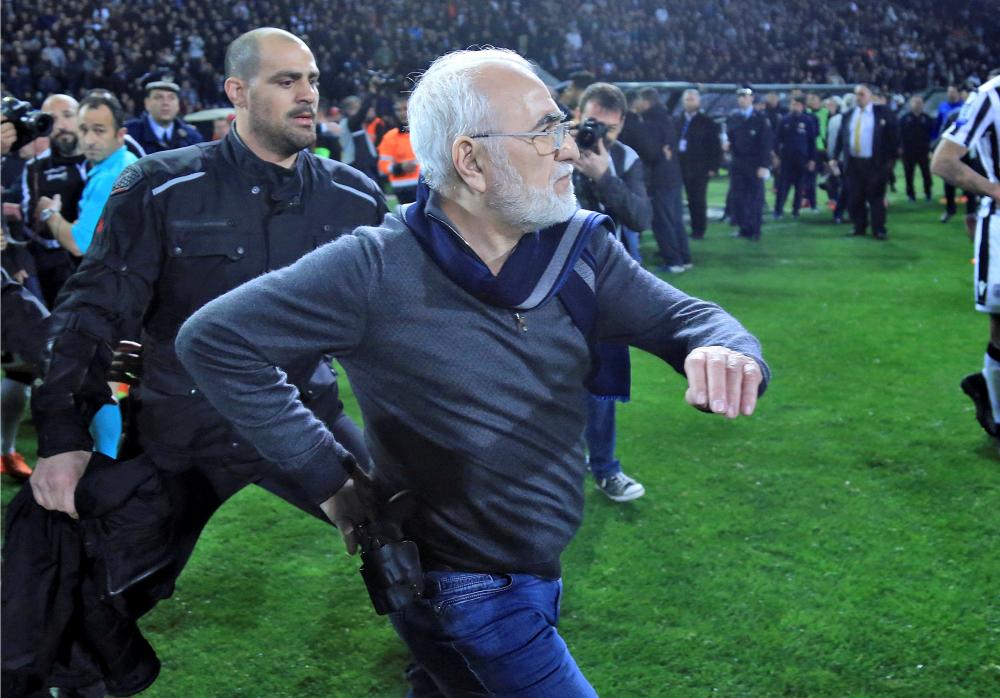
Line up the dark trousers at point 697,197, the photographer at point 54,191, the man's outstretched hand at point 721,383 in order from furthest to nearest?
the dark trousers at point 697,197 → the photographer at point 54,191 → the man's outstretched hand at point 721,383

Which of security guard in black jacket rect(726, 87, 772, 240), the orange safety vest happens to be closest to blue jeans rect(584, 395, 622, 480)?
the orange safety vest

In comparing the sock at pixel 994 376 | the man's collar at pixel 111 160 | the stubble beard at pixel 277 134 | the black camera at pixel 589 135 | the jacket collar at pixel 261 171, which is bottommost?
the sock at pixel 994 376

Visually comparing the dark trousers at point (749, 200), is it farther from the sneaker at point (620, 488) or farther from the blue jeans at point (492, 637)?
the blue jeans at point (492, 637)

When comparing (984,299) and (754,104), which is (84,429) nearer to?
(984,299)

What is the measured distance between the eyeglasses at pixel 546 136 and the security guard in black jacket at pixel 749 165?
1221cm

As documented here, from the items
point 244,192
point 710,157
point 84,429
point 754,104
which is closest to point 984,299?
point 244,192

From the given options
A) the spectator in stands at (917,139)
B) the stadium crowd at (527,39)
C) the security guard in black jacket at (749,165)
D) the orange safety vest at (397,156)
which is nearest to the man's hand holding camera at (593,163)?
the orange safety vest at (397,156)

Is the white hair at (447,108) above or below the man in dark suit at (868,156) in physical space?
above

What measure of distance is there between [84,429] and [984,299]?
431 centimetres

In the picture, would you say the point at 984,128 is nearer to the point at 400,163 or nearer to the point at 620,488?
the point at 620,488

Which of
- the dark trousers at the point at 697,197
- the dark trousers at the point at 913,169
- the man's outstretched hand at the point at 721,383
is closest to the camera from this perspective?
the man's outstretched hand at the point at 721,383

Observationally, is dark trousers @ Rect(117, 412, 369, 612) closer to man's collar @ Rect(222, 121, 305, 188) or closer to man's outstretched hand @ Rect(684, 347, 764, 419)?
man's collar @ Rect(222, 121, 305, 188)

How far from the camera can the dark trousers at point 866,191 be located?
13.8 meters

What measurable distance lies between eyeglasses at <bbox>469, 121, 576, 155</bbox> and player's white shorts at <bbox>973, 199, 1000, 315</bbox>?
389cm
